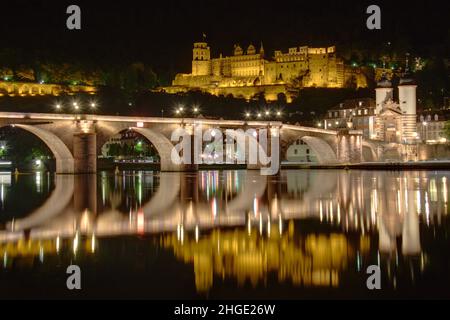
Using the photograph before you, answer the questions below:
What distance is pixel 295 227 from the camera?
18.7 m

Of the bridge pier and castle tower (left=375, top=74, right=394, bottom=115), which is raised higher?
castle tower (left=375, top=74, right=394, bottom=115)

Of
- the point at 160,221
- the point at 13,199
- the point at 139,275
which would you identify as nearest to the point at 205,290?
the point at 139,275

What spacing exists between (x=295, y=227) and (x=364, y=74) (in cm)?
13867

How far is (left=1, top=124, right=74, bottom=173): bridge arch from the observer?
5488 cm

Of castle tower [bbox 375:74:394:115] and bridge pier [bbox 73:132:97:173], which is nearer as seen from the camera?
bridge pier [bbox 73:132:97:173]

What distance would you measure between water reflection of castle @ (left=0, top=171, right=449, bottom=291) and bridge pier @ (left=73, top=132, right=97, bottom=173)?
1006 inches

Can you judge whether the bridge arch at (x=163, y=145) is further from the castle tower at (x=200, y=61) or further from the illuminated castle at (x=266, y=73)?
the castle tower at (x=200, y=61)

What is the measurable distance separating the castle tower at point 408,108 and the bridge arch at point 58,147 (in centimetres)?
5541

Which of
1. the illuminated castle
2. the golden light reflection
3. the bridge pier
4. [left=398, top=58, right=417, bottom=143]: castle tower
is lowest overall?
the golden light reflection

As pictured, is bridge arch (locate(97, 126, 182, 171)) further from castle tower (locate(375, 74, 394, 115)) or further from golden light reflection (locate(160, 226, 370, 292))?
golden light reflection (locate(160, 226, 370, 292))

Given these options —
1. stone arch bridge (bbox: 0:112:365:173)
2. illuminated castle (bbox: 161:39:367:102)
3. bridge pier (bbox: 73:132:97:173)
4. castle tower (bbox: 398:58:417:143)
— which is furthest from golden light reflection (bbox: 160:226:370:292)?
illuminated castle (bbox: 161:39:367:102)

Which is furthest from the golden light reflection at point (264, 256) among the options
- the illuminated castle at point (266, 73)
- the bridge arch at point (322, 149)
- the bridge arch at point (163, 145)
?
the illuminated castle at point (266, 73)

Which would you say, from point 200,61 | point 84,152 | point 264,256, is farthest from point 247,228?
point 200,61

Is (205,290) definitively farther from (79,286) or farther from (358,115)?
(358,115)
